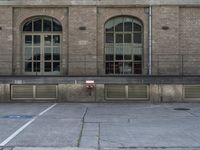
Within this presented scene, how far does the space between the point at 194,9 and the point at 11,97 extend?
12.6m

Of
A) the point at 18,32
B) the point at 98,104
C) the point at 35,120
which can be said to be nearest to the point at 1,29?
the point at 18,32

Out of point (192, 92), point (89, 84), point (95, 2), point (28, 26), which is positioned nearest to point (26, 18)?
point (28, 26)

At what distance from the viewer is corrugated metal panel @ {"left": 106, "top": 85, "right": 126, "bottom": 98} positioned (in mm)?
24547

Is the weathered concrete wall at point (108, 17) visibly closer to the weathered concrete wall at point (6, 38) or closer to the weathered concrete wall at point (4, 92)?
the weathered concrete wall at point (6, 38)

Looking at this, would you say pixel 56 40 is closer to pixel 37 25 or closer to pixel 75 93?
pixel 37 25

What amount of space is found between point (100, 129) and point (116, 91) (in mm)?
10915

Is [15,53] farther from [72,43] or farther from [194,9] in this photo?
[194,9]

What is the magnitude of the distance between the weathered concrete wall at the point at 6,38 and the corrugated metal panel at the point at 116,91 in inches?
253

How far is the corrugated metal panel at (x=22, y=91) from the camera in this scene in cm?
2458

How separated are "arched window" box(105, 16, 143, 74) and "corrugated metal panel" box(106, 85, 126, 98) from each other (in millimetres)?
2678

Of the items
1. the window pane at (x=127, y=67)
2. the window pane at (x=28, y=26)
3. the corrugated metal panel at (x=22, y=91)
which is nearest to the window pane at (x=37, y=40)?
the window pane at (x=28, y=26)

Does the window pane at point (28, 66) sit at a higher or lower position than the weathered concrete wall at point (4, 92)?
higher

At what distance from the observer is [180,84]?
24.3 metres

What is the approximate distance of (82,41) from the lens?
1033 inches
